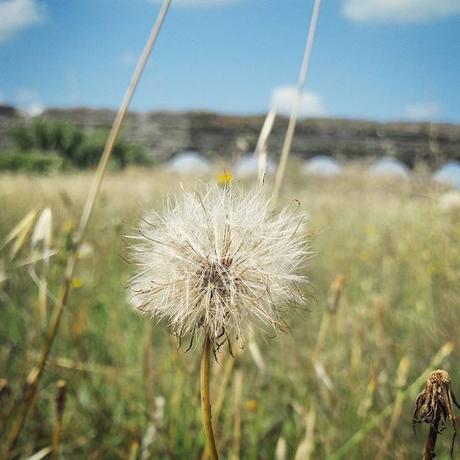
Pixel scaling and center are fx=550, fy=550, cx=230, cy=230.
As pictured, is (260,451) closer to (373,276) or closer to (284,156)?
(284,156)

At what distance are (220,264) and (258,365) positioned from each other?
508mm

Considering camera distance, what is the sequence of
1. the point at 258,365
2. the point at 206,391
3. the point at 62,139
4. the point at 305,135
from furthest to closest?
the point at 305,135 → the point at 62,139 → the point at 258,365 → the point at 206,391

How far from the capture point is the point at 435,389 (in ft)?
1.47

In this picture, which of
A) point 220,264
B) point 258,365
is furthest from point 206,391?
point 258,365

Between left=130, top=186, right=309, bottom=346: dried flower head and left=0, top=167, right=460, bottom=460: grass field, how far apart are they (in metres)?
0.04

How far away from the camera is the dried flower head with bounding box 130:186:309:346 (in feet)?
1.64

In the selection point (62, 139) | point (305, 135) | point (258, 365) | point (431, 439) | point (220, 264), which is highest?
point (305, 135)

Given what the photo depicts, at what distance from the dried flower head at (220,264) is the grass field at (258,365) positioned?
41mm

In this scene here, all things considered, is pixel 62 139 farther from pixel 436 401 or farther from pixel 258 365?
pixel 436 401

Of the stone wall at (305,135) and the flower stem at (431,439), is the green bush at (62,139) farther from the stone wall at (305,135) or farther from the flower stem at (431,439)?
the flower stem at (431,439)

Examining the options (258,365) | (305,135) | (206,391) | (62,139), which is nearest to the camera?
(206,391)

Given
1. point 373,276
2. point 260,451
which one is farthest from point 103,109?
point 260,451

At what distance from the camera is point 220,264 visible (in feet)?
1.70

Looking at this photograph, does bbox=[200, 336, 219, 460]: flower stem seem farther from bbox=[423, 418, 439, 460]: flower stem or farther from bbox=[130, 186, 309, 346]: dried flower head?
bbox=[423, 418, 439, 460]: flower stem
